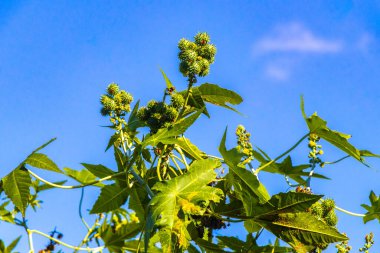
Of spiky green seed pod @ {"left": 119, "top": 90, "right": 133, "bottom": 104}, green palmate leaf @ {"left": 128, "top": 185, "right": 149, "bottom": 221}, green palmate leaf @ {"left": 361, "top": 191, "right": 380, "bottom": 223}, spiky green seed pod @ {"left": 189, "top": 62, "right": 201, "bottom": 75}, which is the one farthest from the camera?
green palmate leaf @ {"left": 361, "top": 191, "right": 380, "bottom": 223}

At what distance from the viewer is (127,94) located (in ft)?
11.2

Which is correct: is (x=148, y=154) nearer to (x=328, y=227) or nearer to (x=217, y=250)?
(x=217, y=250)

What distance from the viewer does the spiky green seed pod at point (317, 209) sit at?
3057 millimetres

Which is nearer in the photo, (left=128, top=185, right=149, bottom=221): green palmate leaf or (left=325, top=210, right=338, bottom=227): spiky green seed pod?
(left=325, top=210, right=338, bottom=227): spiky green seed pod

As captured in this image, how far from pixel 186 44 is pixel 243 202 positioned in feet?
2.88

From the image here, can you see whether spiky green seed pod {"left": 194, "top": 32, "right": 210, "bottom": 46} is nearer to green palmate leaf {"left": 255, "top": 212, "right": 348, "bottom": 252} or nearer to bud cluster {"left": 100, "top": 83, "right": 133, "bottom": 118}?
bud cluster {"left": 100, "top": 83, "right": 133, "bottom": 118}

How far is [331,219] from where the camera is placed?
3080mm

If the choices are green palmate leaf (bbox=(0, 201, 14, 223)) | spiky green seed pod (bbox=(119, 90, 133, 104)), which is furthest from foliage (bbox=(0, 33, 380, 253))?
green palmate leaf (bbox=(0, 201, 14, 223))

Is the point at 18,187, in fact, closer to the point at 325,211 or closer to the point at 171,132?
the point at 171,132

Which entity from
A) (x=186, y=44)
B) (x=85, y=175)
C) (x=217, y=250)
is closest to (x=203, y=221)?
(x=217, y=250)

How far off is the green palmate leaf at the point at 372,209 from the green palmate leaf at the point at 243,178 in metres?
1.07

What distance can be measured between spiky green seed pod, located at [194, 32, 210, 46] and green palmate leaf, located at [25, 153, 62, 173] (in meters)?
1.00

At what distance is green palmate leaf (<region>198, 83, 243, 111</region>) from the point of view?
3473 mm

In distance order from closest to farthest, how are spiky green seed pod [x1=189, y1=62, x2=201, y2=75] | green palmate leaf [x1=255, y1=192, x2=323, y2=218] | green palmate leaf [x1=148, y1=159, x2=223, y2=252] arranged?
1. green palmate leaf [x1=148, y1=159, x2=223, y2=252]
2. green palmate leaf [x1=255, y1=192, x2=323, y2=218]
3. spiky green seed pod [x1=189, y1=62, x2=201, y2=75]
